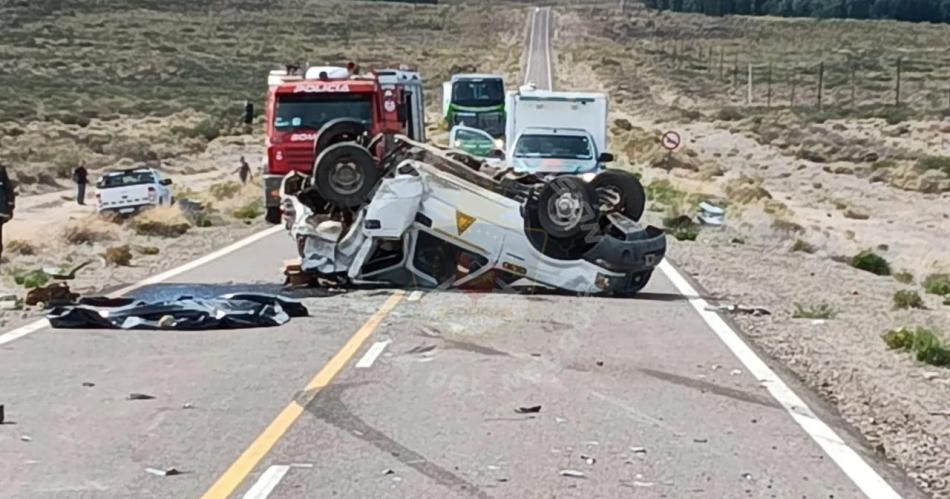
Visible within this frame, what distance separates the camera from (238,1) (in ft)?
566

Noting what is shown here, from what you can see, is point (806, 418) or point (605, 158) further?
point (605, 158)

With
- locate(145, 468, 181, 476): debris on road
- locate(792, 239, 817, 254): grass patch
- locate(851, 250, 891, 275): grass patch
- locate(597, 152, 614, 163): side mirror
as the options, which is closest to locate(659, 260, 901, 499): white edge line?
locate(145, 468, 181, 476): debris on road

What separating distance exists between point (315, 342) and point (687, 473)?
569 cm

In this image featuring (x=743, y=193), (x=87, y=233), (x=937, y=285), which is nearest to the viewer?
(x=937, y=285)

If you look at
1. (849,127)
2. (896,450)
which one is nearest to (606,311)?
(896,450)

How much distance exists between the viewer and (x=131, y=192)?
3856 centimetres

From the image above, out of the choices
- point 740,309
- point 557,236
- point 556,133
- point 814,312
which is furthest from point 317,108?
point 814,312

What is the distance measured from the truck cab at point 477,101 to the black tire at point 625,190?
37.2m

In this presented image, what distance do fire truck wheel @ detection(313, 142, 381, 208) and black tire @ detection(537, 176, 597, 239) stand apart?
6.66 feet

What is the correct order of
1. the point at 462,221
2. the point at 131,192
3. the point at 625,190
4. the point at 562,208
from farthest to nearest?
the point at 131,192
the point at 625,190
the point at 462,221
the point at 562,208

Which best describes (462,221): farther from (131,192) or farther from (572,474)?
(131,192)

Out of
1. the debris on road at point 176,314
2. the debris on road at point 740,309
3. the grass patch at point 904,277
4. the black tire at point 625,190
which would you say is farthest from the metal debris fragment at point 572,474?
the grass patch at point 904,277

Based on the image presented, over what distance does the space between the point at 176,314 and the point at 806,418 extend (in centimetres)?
681

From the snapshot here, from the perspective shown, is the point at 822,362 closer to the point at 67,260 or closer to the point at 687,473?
the point at 687,473
